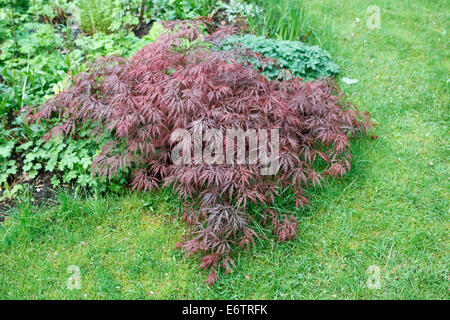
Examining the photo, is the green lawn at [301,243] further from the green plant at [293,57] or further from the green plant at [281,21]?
the green plant at [281,21]

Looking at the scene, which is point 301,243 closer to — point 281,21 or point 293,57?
point 293,57

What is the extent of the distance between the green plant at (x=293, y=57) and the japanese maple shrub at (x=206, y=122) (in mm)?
865

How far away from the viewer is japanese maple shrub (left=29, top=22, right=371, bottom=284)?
2.92m

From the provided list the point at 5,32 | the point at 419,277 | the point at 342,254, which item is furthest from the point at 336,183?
the point at 5,32

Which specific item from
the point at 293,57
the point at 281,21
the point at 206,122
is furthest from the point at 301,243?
the point at 281,21

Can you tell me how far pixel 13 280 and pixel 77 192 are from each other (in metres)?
0.90

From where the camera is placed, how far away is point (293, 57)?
14.8 feet

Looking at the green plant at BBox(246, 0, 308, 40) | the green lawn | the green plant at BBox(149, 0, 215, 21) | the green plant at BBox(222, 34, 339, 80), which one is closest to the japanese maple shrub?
the green lawn

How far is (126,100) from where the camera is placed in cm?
320

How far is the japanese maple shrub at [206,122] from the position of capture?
9.57 feet

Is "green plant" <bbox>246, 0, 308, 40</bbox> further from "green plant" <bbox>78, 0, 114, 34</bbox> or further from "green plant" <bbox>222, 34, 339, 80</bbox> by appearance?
"green plant" <bbox>78, 0, 114, 34</bbox>

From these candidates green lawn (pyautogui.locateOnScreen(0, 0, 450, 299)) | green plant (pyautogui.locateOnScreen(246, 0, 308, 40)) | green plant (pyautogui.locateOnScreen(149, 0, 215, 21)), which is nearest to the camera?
green lawn (pyautogui.locateOnScreen(0, 0, 450, 299))

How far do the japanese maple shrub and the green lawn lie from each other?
0.17 metres
